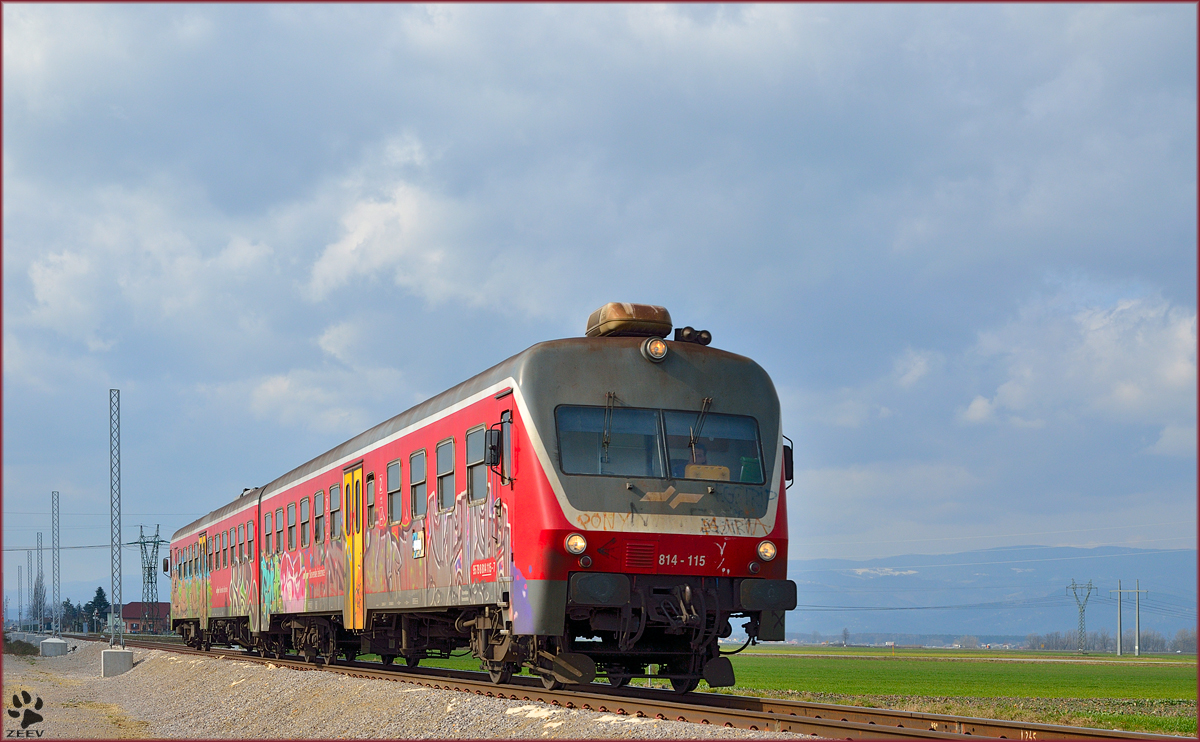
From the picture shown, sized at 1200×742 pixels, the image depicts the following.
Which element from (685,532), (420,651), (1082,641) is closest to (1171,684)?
(420,651)

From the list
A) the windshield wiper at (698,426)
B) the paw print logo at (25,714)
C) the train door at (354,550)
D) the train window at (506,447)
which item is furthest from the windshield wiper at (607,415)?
the paw print logo at (25,714)

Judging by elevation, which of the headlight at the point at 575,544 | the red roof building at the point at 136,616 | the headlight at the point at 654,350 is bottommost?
the red roof building at the point at 136,616

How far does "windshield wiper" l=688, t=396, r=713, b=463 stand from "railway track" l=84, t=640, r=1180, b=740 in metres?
2.59

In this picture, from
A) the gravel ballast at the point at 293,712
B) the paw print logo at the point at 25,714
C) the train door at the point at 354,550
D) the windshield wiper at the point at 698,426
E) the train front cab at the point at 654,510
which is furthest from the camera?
the train door at the point at 354,550

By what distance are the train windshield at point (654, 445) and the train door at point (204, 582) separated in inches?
908

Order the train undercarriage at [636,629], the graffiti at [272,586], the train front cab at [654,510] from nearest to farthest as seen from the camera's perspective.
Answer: the train front cab at [654,510]
the train undercarriage at [636,629]
the graffiti at [272,586]

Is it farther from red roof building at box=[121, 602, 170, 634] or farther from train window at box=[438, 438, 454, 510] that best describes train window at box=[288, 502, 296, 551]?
red roof building at box=[121, 602, 170, 634]

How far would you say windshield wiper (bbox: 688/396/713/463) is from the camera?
12766 millimetres

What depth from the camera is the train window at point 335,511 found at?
19.6m

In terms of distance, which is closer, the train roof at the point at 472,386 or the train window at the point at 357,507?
the train roof at the point at 472,386

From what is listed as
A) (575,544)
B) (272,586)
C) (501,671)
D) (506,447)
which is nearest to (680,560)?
(575,544)

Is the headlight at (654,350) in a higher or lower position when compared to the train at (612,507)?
higher

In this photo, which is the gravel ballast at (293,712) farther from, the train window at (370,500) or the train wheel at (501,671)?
the train window at (370,500)

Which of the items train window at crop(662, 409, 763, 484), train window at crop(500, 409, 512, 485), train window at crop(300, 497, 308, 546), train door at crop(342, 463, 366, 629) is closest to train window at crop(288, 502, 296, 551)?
train window at crop(300, 497, 308, 546)
